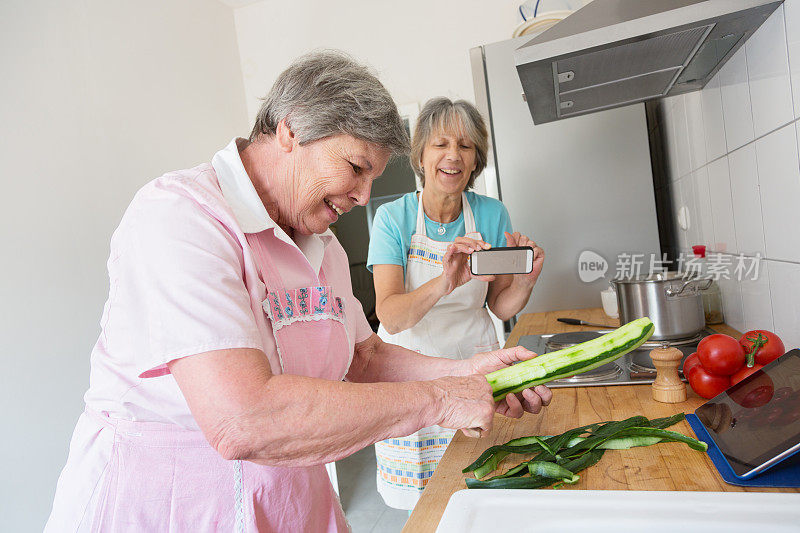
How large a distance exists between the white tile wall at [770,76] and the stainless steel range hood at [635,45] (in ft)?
0.09

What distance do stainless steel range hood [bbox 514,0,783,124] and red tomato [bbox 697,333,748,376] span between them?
0.58m

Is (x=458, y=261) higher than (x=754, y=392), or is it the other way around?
(x=458, y=261)

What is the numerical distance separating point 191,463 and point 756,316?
1275 mm

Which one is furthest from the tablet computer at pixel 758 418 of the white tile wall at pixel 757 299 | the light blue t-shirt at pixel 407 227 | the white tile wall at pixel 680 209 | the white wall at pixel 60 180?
the white wall at pixel 60 180

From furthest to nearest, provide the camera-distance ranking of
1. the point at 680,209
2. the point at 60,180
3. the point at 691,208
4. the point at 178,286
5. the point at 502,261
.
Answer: the point at 60,180
the point at 680,209
the point at 691,208
the point at 502,261
the point at 178,286

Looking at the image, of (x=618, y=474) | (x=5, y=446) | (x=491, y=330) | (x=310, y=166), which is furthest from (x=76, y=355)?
(x=618, y=474)

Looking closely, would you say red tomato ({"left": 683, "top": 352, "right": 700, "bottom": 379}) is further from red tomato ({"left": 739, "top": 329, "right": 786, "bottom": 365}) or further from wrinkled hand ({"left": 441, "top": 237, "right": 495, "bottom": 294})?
wrinkled hand ({"left": 441, "top": 237, "right": 495, "bottom": 294})

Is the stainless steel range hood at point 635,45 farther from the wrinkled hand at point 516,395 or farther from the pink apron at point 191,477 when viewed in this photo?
the pink apron at point 191,477

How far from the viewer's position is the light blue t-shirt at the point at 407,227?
1.74 m

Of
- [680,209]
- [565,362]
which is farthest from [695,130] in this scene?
[565,362]

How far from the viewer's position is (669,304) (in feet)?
4.28

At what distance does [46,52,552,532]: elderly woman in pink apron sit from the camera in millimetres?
639

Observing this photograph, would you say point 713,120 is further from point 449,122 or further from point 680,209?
point 449,122

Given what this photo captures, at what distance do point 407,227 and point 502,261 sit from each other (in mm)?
453
